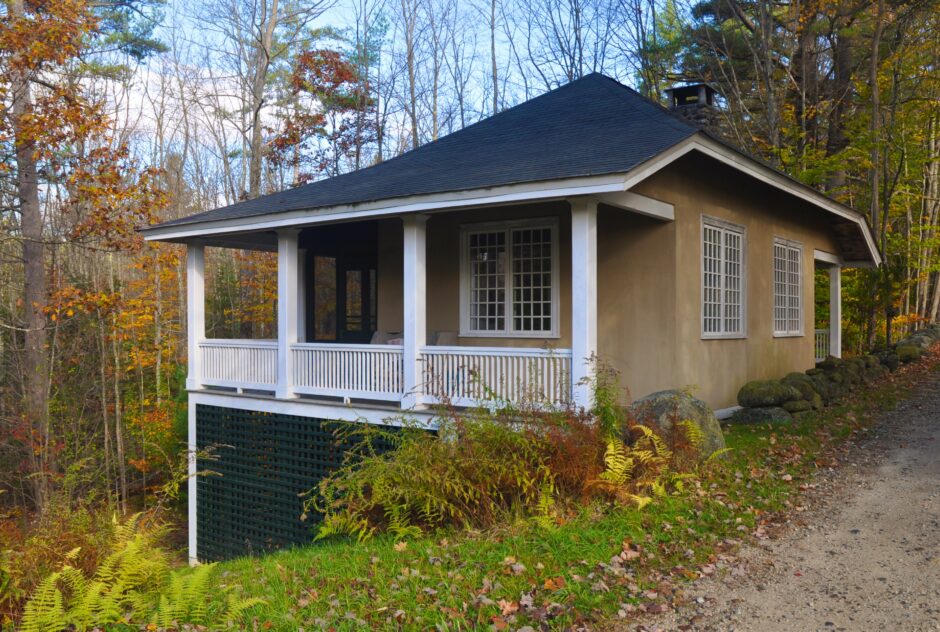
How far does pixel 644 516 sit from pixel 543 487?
861mm

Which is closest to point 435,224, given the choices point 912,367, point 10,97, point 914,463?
point 914,463

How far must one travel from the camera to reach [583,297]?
8047mm

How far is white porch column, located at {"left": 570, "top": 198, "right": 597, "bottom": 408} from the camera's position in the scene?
8.01 meters

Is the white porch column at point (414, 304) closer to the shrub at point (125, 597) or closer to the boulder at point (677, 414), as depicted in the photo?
the boulder at point (677, 414)

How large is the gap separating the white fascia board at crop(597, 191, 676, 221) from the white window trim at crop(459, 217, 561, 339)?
5.14 ft

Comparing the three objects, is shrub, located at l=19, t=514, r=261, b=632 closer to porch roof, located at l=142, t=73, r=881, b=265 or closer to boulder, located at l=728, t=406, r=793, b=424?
porch roof, located at l=142, t=73, r=881, b=265

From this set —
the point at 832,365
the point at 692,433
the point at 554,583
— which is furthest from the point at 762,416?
the point at 554,583

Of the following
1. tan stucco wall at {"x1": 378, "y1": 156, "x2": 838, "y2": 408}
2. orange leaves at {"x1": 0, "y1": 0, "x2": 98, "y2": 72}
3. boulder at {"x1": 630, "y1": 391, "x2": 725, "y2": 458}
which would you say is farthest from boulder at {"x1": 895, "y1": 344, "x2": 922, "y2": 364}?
orange leaves at {"x1": 0, "y1": 0, "x2": 98, "y2": 72}

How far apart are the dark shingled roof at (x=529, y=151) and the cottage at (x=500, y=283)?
0.05m

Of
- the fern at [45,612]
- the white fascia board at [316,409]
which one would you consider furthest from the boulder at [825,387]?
the fern at [45,612]

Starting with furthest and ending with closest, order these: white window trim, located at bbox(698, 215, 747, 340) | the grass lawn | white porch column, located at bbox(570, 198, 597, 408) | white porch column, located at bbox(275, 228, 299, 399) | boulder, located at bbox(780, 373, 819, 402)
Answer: boulder, located at bbox(780, 373, 819, 402) < white porch column, located at bbox(275, 228, 299, 399) < white window trim, located at bbox(698, 215, 747, 340) < white porch column, located at bbox(570, 198, 597, 408) < the grass lawn

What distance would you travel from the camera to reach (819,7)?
69.8ft

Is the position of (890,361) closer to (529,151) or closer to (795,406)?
(795,406)

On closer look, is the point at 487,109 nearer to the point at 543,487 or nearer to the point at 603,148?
the point at 603,148
